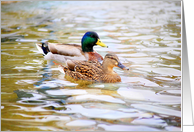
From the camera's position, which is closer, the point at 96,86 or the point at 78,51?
the point at 96,86

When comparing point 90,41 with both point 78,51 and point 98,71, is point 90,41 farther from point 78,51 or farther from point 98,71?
point 98,71

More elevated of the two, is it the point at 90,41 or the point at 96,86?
the point at 90,41

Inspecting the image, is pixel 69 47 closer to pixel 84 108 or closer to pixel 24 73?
pixel 24 73

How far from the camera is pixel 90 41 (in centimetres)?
748

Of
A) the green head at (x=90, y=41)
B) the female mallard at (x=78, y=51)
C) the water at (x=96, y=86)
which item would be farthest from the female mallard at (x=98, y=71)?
the green head at (x=90, y=41)

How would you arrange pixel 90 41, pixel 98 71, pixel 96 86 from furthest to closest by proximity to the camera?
1. pixel 90 41
2. pixel 98 71
3. pixel 96 86

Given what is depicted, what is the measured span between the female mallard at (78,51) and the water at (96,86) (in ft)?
1.11

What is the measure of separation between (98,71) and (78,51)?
1.54m

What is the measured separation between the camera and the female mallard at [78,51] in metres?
7.45

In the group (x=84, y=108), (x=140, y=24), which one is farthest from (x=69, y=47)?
(x=140, y=24)

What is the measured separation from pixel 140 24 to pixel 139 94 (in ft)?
22.2

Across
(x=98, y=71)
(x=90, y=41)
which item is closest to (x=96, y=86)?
(x=98, y=71)

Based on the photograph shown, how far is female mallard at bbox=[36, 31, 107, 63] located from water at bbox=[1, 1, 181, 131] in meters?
0.34

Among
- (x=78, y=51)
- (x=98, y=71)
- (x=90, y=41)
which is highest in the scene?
(x=90, y=41)
